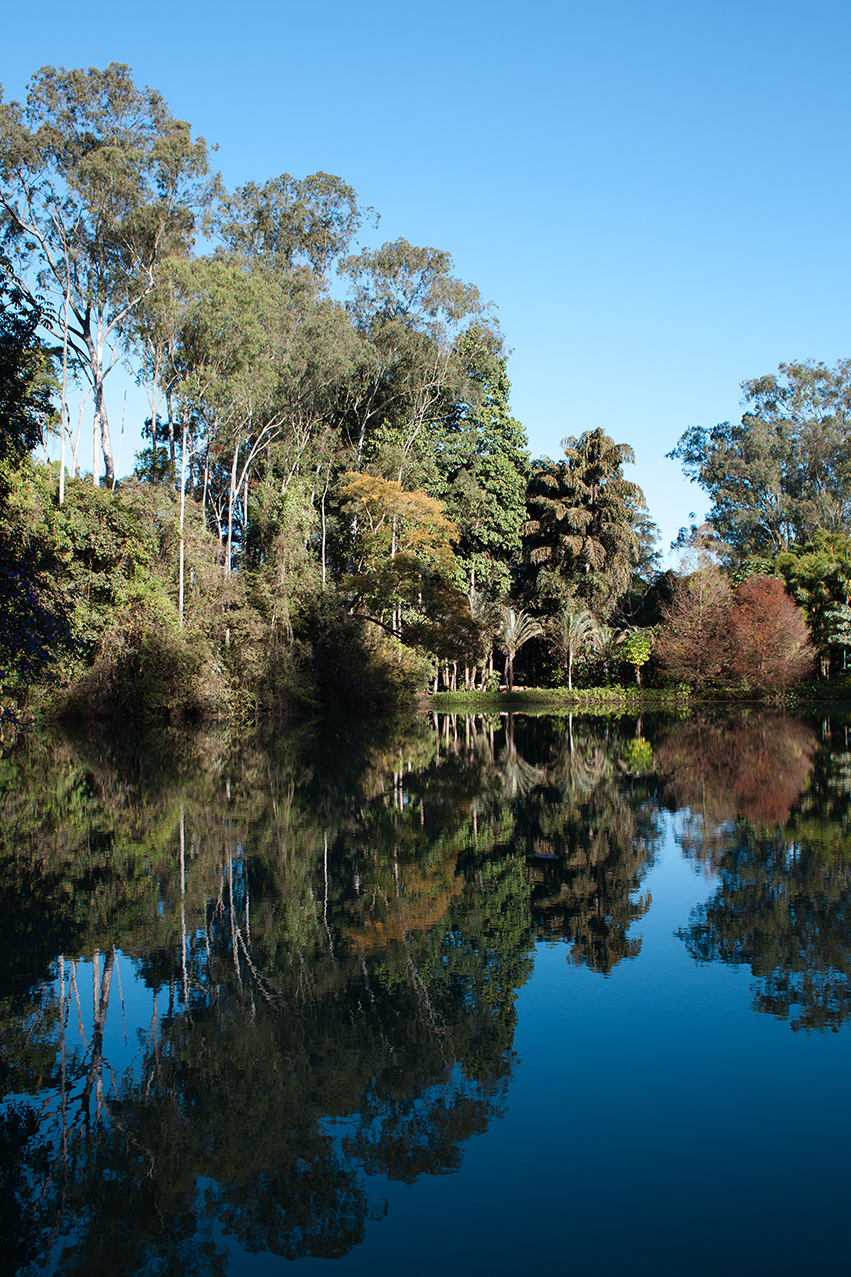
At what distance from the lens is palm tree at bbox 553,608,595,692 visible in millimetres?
37500

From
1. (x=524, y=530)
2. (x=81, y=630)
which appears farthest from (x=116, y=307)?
(x=524, y=530)

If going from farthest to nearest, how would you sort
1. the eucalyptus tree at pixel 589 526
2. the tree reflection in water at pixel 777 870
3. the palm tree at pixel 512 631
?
the eucalyptus tree at pixel 589 526 < the palm tree at pixel 512 631 < the tree reflection in water at pixel 777 870

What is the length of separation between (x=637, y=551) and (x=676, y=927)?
114ft

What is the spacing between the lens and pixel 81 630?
73.2ft

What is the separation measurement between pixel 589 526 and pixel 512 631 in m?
6.03

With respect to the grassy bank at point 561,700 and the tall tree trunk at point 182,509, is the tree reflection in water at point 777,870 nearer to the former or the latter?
the tall tree trunk at point 182,509

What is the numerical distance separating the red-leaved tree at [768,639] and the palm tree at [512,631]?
25.4ft

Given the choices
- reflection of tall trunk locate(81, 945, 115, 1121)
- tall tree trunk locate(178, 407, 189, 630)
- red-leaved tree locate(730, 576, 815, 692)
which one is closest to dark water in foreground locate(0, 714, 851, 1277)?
reflection of tall trunk locate(81, 945, 115, 1121)

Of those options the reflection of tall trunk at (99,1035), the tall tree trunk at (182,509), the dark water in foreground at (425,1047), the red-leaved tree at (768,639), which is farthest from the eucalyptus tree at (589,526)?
the reflection of tall trunk at (99,1035)

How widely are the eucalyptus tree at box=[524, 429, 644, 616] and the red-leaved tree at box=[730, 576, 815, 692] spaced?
5.87 meters

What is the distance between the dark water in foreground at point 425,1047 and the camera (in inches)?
128

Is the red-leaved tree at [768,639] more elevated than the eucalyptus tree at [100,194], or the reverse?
the eucalyptus tree at [100,194]

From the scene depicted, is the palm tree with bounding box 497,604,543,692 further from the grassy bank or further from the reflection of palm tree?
the grassy bank

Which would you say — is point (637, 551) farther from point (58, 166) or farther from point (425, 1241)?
point (425, 1241)
